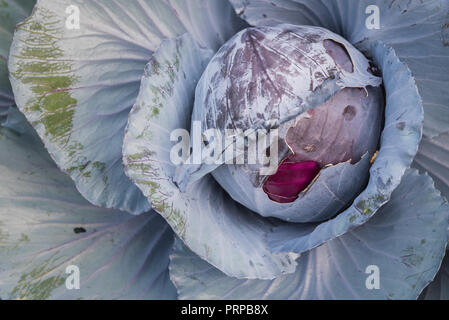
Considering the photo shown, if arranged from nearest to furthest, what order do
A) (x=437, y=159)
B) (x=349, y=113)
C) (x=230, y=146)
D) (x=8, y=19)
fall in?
(x=230, y=146)
(x=349, y=113)
(x=437, y=159)
(x=8, y=19)

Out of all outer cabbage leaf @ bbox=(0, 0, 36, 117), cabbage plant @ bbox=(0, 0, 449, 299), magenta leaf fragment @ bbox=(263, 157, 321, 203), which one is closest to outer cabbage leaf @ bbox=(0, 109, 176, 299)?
cabbage plant @ bbox=(0, 0, 449, 299)

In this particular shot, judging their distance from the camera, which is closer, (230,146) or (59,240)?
(230,146)

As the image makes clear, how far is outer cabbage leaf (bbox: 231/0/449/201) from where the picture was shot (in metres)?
0.88

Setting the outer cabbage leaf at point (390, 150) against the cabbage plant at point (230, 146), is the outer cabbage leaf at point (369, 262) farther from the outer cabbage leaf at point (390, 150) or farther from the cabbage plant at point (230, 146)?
the outer cabbage leaf at point (390, 150)

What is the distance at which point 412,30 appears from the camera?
2.96 ft

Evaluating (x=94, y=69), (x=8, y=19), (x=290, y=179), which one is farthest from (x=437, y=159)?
(x=8, y=19)

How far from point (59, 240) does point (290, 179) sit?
59 centimetres

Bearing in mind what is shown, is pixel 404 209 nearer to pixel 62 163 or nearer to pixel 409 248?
pixel 409 248

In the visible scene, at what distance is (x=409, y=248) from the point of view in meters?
0.87

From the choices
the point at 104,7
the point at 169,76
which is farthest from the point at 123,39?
the point at 169,76

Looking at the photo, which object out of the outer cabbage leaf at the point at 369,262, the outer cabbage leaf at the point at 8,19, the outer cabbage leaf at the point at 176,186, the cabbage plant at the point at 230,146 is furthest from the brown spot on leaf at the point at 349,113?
the outer cabbage leaf at the point at 8,19

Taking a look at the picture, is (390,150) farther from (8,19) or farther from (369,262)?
(8,19)

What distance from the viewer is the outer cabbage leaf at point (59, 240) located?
40.7 inches

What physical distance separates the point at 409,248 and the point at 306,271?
0.23 metres
